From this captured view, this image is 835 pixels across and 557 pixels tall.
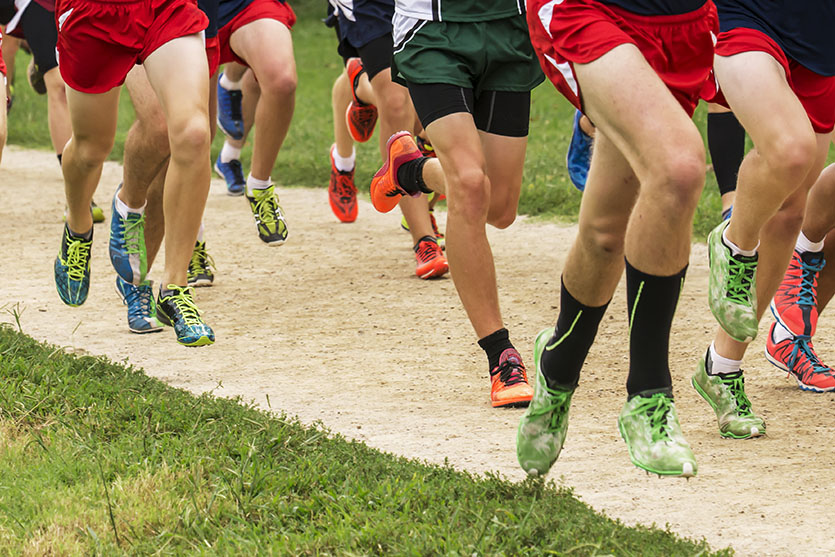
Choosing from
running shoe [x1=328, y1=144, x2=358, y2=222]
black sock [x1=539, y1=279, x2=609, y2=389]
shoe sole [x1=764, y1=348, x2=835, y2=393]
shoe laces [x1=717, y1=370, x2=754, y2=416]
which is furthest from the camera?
running shoe [x1=328, y1=144, x2=358, y2=222]

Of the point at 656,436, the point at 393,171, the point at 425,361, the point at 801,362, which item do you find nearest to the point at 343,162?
the point at 393,171

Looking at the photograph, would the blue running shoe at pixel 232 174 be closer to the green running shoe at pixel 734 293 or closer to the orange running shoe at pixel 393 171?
the orange running shoe at pixel 393 171

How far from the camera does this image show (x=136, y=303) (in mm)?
5625

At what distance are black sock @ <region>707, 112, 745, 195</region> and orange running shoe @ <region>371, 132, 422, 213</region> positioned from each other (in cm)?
162

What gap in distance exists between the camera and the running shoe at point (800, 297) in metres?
4.79

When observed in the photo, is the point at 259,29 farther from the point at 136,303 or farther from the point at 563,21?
the point at 563,21

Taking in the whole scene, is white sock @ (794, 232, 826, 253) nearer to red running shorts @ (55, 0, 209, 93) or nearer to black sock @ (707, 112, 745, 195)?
black sock @ (707, 112, 745, 195)

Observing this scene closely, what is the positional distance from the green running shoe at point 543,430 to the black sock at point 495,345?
1.13 m

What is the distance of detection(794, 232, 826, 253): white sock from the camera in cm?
489

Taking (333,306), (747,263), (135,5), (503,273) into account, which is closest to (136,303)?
(333,306)

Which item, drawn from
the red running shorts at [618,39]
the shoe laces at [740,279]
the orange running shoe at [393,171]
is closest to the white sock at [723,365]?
the shoe laces at [740,279]

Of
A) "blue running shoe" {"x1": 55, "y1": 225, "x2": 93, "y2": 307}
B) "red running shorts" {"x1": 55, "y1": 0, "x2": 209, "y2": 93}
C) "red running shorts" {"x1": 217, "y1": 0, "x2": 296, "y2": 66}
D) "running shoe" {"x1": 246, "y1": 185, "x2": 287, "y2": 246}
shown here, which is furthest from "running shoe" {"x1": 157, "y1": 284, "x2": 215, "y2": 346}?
"red running shorts" {"x1": 217, "y1": 0, "x2": 296, "y2": 66}

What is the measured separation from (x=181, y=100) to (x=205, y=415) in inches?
48.8

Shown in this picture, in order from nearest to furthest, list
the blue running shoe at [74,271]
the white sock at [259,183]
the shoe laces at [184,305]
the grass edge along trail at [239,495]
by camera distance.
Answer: the grass edge along trail at [239,495], the shoe laces at [184,305], the blue running shoe at [74,271], the white sock at [259,183]
